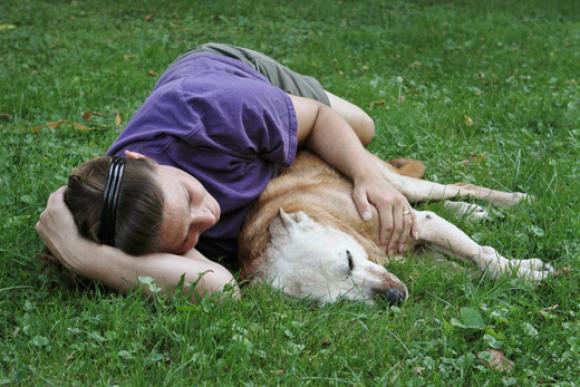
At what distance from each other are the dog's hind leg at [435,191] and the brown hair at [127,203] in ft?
6.43

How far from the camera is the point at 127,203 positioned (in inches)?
129

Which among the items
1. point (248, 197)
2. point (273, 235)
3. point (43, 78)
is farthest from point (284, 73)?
point (43, 78)

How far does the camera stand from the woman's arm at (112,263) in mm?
3398

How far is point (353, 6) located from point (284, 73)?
8.15 m

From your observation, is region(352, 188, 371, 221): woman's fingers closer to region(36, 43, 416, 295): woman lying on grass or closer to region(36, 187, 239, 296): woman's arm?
region(36, 43, 416, 295): woman lying on grass

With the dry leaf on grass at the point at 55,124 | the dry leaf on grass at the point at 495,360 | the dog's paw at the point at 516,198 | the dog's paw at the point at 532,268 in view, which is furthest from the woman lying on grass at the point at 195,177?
the dry leaf on grass at the point at 55,124

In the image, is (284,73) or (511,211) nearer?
(511,211)

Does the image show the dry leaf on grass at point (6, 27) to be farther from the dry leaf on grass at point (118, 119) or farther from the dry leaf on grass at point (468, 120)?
the dry leaf on grass at point (468, 120)

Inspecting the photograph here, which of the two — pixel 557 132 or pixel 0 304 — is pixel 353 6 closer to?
pixel 557 132

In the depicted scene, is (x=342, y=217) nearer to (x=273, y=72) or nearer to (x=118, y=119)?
(x=273, y=72)

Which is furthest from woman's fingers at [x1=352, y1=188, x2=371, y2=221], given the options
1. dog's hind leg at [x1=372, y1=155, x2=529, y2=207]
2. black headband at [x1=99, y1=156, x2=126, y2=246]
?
black headband at [x1=99, y1=156, x2=126, y2=246]

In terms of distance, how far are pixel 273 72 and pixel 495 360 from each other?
272 cm

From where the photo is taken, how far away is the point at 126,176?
3287mm

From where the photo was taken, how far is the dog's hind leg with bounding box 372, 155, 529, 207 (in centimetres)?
484
